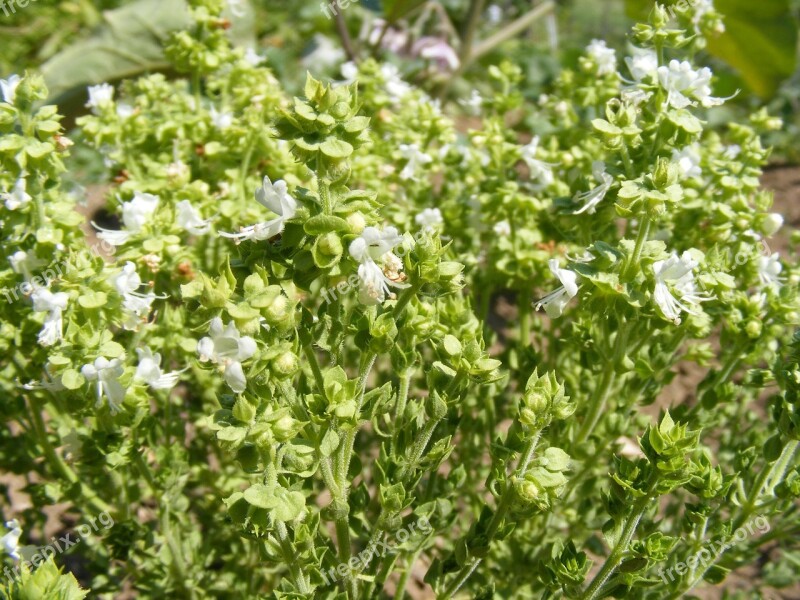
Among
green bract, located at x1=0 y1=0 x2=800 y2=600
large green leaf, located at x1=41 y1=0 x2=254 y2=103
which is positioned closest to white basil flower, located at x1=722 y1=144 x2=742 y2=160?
green bract, located at x1=0 y1=0 x2=800 y2=600

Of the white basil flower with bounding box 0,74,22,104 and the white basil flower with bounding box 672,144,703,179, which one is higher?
the white basil flower with bounding box 0,74,22,104

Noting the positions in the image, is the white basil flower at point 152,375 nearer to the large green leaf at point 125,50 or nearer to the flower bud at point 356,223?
the flower bud at point 356,223

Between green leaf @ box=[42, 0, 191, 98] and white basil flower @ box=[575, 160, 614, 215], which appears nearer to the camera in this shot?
white basil flower @ box=[575, 160, 614, 215]

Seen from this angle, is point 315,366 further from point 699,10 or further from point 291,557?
point 699,10

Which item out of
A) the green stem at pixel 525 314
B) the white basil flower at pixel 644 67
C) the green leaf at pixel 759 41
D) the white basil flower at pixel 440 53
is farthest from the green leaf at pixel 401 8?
the white basil flower at pixel 644 67

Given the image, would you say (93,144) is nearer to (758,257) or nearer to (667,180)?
(667,180)

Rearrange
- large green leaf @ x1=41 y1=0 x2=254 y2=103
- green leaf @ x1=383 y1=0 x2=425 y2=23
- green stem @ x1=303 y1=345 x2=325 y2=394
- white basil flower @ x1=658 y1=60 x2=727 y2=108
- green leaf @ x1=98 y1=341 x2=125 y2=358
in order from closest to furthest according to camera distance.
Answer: green stem @ x1=303 y1=345 x2=325 y2=394 → green leaf @ x1=98 y1=341 x2=125 y2=358 → white basil flower @ x1=658 y1=60 x2=727 y2=108 → large green leaf @ x1=41 y1=0 x2=254 y2=103 → green leaf @ x1=383 y1=0 x2=425 y2=23

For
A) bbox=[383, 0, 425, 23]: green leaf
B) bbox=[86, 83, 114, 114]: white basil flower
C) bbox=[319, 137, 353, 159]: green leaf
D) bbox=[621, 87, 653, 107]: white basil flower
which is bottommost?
bbox=[383, 0, 425, 23]: green leaf

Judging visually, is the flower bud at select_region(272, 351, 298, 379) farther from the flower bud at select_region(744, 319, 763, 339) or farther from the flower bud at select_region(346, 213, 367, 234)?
the flower bud at select_region(744, 319, 763, 339)
